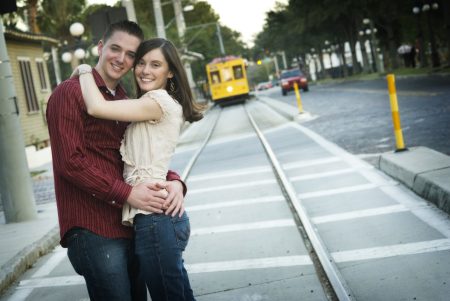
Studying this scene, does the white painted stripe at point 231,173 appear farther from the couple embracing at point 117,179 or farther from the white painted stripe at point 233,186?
the couple embracing at point 117,179

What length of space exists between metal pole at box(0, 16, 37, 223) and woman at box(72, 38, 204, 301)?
Result: 481cm

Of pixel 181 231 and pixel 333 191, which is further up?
pixel 181 231

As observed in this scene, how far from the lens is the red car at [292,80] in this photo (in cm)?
3934

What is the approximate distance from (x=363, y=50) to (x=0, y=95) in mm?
41877

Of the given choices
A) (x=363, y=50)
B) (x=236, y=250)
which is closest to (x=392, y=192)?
(x=236, y=250)

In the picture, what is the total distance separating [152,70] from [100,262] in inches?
38.4

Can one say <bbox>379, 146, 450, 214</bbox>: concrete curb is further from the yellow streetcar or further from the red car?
the red car

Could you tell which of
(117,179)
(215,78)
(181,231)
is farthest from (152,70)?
(215,78)

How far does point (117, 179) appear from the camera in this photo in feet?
8.05

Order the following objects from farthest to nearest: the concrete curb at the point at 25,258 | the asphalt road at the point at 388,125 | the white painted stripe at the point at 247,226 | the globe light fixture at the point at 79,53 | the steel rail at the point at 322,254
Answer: the globe light fixture at the point at 79,53, the asphalt road at the point at 388,125, the white painted stripe at the point at 247,226, the concrete curb at the point at 25,258, the steel rail at the point at 322,254

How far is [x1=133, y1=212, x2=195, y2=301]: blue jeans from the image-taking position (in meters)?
2.46

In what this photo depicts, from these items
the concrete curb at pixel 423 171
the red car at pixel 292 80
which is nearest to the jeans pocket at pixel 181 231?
the concrete curb at pixel 423 171

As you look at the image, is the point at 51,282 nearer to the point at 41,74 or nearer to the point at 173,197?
the point at 173,197

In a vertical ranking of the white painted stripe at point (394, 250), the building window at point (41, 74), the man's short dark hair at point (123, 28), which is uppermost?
the building window at point (41, 74)
